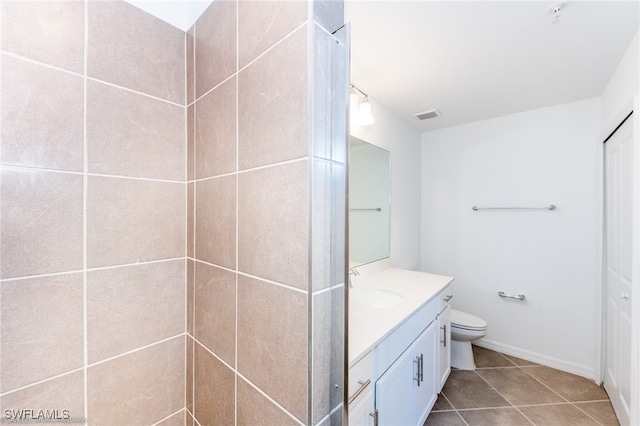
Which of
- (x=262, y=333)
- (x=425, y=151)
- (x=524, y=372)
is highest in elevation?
(x=425, y=151)

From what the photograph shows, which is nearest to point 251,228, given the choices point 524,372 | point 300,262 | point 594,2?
point 300,262

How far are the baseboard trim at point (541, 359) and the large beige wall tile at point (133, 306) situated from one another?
272 centimetres

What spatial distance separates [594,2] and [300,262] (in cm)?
166

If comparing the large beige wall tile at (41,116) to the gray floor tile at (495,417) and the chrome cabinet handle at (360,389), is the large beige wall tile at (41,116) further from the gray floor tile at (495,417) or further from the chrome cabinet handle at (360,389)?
the gray floor tile at (495,417)

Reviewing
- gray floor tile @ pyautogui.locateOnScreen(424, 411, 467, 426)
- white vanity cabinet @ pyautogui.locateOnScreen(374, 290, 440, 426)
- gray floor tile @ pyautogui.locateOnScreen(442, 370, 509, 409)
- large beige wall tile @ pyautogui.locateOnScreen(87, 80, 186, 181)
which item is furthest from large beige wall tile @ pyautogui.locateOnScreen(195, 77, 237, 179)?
gray floor tile @ pyautogui.locateOnScreen(442, 370, 509, 409)

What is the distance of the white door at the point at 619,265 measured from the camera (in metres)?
1.38

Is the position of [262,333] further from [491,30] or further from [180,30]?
[491,30]

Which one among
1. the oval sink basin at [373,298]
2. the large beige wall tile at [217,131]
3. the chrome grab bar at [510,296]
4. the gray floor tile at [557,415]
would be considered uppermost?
the large beige wall tile at [217,131]

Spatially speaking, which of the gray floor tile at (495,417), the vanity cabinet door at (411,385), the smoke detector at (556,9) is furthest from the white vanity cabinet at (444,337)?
the smoke detector at (556,9)

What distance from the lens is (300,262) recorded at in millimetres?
579

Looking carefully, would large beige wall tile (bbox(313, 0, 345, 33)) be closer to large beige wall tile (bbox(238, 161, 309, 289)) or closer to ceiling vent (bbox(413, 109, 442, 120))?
large beige wall tile (bbox(238, 161, 309, 289))

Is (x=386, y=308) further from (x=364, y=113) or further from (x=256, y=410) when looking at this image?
(x=364, y=113)

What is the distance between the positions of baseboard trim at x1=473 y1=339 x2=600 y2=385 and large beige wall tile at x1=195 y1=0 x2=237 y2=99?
3.03 metres
